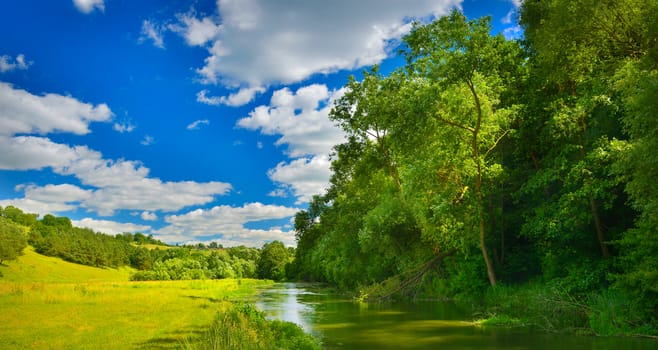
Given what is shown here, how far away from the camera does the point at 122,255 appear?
156 meters

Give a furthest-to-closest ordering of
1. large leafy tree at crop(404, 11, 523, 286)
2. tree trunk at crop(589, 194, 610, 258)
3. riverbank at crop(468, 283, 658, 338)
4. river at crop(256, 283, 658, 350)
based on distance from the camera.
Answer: large leafy tree at crop(404, 11, 523, 286), tree trunk at crop(589, 194, 610, 258), riverbank at crop(468, 283, 658, 338), river at crop(256, 283, 658, 350)

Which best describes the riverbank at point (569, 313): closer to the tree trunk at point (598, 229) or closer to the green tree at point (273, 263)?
the tree trunk at point (598, 229)

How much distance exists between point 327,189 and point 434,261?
3803 centimetres

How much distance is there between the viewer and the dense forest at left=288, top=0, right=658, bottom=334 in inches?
636

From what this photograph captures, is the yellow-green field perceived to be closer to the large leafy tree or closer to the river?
the river

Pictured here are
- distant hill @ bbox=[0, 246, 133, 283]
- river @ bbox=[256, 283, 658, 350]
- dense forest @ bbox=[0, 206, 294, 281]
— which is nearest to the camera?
river @ bbox=[256, 283, 658, 350]

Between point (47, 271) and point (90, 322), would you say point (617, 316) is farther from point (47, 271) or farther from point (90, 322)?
point (47, 271)

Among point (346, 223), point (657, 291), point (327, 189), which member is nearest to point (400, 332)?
point (657, 291)

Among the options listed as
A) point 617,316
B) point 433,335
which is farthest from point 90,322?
point 617,316

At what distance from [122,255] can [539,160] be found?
156107 mm

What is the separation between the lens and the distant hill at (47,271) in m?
97.1

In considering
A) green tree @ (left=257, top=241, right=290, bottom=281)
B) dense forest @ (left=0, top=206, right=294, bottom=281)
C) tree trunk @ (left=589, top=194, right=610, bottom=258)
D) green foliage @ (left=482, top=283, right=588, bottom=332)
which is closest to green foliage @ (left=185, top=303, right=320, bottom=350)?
green foliage @ (left=482, top=283, right=588, bottom=332)

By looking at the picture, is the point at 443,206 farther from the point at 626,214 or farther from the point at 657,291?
the point at 657,291

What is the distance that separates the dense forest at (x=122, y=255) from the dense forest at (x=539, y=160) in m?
100
